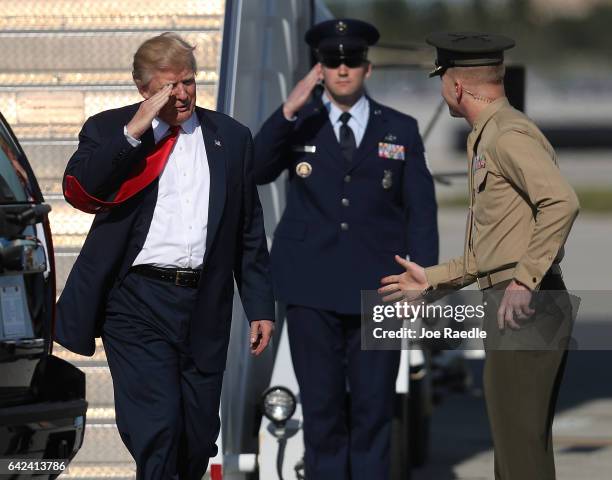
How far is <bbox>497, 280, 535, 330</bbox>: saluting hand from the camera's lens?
425cm

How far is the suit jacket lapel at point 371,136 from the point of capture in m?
6.00

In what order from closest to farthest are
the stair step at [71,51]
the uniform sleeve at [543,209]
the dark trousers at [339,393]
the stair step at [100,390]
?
1. the uniform sleeve at [543,209]
2. the dark trousers at [339,393]
3. the stair step at [100,390]
4. the stair step at [71,51]

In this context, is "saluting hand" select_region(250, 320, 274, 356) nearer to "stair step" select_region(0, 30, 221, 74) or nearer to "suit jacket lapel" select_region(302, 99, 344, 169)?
"suit jacket lapel" select_region(302, 99, 344, 169)

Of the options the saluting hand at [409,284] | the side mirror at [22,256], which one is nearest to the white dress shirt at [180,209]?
the side mirror at [22,256]

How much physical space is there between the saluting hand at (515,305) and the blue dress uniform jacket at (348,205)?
1625 mm

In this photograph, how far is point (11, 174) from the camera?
454cm

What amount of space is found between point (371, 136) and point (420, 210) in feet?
1.18

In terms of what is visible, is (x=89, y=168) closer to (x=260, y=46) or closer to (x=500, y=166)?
(x=500, y=166)

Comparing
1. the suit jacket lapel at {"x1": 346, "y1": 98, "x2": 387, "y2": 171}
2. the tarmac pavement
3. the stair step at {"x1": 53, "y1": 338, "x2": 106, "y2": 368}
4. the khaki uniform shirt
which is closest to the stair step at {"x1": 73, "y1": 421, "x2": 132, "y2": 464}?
Result: the stair step at {"x1": 53, "y1": 338, "x2": 106, "y2": 368}

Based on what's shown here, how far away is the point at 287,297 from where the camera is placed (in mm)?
5961

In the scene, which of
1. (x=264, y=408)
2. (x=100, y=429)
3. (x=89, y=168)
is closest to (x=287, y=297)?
(x=264, y=408)

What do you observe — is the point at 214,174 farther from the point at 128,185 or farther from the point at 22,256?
the point at 22,256

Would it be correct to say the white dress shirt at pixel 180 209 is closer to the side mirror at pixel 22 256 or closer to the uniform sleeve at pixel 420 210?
the side mirror at pixel 22 256

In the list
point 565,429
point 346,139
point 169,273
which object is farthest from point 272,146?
point 565,429
